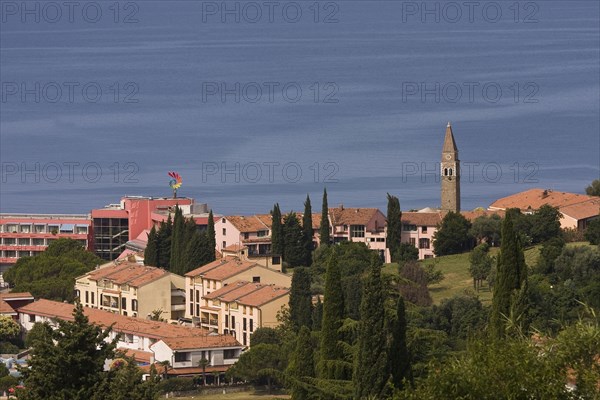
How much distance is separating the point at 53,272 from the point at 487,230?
16.0 m

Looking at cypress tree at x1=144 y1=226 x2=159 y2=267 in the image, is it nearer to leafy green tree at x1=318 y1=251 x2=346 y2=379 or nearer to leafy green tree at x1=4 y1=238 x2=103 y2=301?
leafy green tree at x1=4 y1=238 x2=103 y2=301

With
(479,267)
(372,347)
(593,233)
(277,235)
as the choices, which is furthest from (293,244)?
(372,347)

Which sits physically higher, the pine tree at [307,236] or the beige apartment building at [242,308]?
the pine tree at [307,236]

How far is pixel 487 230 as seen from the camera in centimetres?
6938

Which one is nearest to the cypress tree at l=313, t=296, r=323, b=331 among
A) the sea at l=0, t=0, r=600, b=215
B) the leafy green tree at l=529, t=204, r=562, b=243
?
the leafy green tree at l=529, t=204, r=562, b=243

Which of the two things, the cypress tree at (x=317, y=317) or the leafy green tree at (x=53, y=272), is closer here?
the cypress tree at (x=317, y=317)

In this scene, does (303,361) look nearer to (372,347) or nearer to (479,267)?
(372,347)

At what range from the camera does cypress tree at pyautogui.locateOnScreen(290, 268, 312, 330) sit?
52.4 meters

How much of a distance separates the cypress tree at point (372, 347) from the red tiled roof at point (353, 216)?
4116 cm

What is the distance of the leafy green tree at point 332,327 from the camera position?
37062mm

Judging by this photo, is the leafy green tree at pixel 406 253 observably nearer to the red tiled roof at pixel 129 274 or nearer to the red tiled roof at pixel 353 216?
the red tiled roof at pixel 353 216

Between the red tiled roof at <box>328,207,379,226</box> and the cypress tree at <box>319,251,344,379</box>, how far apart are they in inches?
1351

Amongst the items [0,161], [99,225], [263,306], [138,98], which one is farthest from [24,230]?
[138,98]

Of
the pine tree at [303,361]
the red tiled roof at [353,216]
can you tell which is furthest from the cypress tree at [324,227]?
the pine tree at [303,361]
